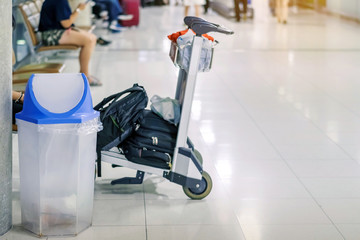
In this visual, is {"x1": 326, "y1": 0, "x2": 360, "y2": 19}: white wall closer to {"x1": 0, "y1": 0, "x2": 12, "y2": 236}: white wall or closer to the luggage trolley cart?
the luggage trolley cart

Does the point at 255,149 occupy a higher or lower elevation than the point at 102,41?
higher

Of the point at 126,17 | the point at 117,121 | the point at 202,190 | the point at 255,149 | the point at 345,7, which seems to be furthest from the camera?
the point at 345,7

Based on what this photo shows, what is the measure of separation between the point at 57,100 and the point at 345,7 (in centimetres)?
1173

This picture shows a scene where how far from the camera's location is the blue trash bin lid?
10.3 feet

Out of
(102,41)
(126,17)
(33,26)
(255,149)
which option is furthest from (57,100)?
(126,17)

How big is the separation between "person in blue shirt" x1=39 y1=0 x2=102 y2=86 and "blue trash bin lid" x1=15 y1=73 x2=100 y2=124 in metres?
3.67

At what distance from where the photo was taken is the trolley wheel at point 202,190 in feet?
12.4

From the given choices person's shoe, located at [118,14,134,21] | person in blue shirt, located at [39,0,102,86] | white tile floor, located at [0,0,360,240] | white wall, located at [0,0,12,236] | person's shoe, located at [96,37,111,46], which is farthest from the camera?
person's shoe, located at [118,14,134,21]

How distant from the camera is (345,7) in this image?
1388cm

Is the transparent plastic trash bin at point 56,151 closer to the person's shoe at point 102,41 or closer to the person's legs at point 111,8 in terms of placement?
the person's shoe at point 102,41

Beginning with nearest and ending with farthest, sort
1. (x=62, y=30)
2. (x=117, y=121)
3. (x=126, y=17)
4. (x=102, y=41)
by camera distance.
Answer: (x=117, y=121)
(x=62, y=30)
(x=102, y=41)
(x=126, y=17)

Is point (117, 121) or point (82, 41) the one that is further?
point (82, 41)

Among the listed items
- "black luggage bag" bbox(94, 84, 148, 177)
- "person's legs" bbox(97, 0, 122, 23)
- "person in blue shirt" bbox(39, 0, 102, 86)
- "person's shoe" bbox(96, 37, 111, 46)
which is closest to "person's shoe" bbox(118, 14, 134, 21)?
"person's legs" bbox(97, 0, 122, 23)

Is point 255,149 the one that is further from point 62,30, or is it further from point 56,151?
point 62,30
